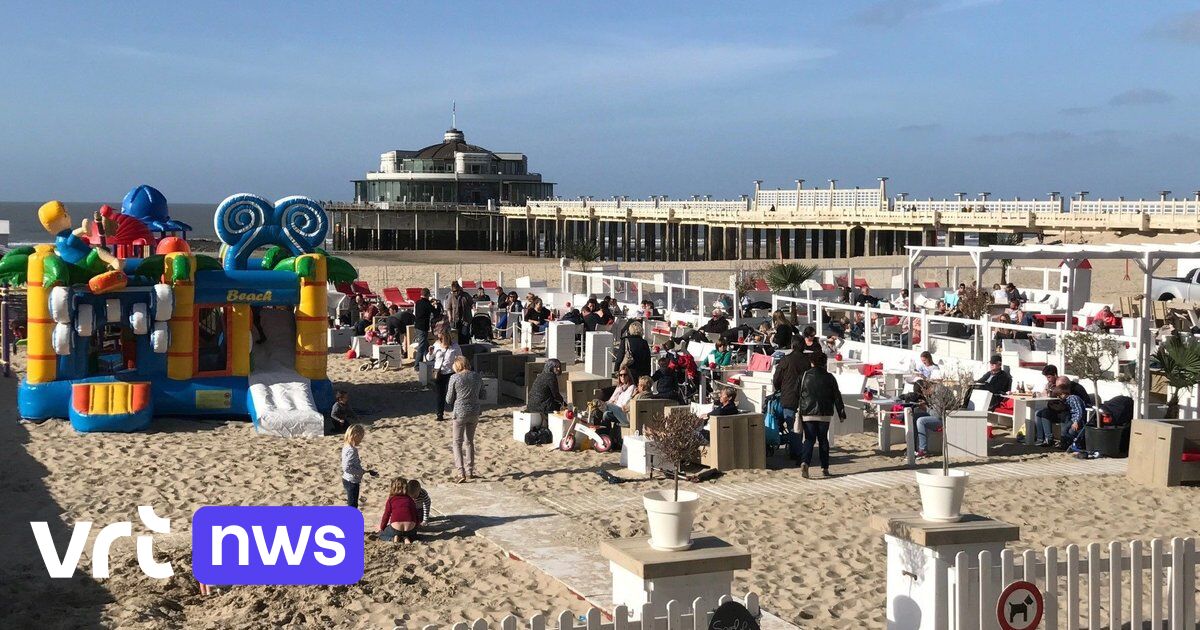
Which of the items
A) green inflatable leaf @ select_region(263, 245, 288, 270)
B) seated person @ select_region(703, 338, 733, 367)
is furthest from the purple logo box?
seated person @ select_region(703, 338, 733, 367)

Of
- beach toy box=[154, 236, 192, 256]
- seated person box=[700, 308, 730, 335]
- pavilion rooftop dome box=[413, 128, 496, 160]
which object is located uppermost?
pavilion rooftop dome box=[413, 128, 496, 160]

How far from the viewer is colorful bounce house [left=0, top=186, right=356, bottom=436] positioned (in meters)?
12.4

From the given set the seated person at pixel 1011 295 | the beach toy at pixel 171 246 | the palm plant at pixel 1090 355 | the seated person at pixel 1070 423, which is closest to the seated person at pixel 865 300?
the seated person at pixel 1011 295

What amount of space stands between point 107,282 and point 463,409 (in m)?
4.72

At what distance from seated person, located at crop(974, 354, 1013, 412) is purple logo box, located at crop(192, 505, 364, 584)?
613 centimetres

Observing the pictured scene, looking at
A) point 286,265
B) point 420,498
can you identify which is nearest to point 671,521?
point 420,498

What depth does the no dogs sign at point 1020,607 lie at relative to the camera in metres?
5.17

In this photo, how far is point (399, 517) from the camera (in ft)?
26.5

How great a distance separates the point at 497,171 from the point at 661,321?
64.1m

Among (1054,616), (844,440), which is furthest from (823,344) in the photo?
(1054,616)

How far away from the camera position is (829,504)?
891cm

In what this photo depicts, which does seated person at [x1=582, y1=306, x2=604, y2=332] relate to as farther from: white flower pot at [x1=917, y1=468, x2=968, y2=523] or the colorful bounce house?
white flower pot at [x1=917, y1=468, x2=968, y2=523]

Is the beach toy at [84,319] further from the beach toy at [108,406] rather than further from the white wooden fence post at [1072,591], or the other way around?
the white wooden fence post at [1072,591]

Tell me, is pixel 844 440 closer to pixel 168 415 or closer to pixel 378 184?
pixel 168 415
